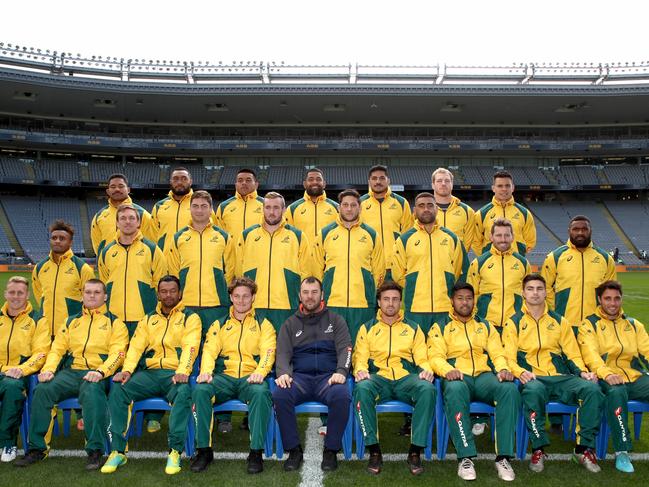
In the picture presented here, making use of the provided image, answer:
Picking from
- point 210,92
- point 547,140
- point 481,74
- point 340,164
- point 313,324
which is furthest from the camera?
point 340,164

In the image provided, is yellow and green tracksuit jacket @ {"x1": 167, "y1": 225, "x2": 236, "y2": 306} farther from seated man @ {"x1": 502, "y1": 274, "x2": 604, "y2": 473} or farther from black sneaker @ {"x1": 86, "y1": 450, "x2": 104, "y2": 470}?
seated man @ {"x1": 502, "y1": 274, "x2": 604, "y2": 473}

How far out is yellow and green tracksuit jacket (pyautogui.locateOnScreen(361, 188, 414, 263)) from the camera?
6355 mm

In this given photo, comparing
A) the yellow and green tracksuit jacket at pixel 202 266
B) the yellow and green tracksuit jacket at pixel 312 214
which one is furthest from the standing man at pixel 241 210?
the yellow and green tracksuit jacket at pixel 202 266

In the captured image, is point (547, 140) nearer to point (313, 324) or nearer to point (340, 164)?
point (340, 164)

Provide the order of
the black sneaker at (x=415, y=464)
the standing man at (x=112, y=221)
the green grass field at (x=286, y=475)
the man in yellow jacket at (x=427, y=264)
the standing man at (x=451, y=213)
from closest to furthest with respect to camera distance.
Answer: the green grass field at (x=286, y=475) → the black sneaker at (x=415, y=464) → the man in yellow jacket at (x=427, y=264) → the standing man at (x=451, y=213) → the standing man at (x=112, y=221)

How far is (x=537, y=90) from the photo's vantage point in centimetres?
3134

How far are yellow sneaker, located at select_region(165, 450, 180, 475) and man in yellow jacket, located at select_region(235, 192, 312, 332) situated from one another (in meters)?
1.63

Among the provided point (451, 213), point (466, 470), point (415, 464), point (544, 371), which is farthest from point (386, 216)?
point (466, 470)

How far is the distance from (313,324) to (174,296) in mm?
1459

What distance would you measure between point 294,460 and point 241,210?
137 inches

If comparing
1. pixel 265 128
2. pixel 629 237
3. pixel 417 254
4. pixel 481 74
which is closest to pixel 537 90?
pixel 481 74

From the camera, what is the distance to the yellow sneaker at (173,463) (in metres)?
4.18

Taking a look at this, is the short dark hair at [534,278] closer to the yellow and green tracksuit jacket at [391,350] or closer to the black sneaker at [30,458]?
the yellow and green tracksuit jacket at [391,350]

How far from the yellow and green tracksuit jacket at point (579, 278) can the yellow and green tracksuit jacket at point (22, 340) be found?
5651 millimetres
